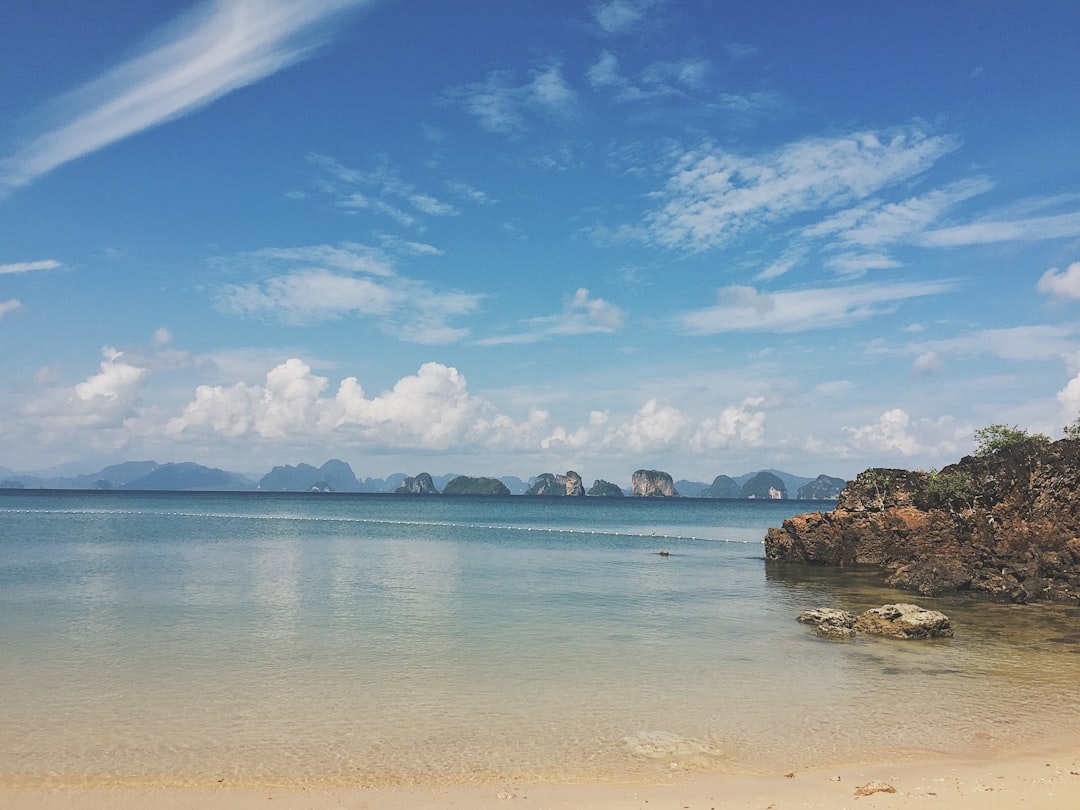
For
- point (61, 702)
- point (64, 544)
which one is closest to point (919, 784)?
point (61, 702)

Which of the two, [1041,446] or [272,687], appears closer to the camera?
[272,687]

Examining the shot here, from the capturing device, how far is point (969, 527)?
1677 inches

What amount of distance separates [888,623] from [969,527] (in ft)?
71.4

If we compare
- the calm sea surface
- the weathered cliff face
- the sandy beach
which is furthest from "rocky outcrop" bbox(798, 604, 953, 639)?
the sandy beach

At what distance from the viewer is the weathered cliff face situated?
118ft

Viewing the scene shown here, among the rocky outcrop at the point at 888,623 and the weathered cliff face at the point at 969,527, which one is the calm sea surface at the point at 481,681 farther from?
the weathered cliff face at the point at 969,527

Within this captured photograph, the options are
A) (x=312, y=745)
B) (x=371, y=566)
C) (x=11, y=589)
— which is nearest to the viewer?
(x=312, y=745)

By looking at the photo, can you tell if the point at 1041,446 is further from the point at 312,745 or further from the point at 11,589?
the point at 11,589

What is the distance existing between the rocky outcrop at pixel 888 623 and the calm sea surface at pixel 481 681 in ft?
2.26

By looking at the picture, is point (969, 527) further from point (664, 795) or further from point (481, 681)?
point (664, 795)

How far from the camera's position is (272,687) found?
17.6 metres

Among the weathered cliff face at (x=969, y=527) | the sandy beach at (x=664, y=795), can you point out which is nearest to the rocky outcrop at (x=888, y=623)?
the weathered cliff face at (x=969, y=527)

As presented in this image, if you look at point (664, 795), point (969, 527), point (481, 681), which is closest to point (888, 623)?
point (481, 681)

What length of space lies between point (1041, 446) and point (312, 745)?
42.3m
